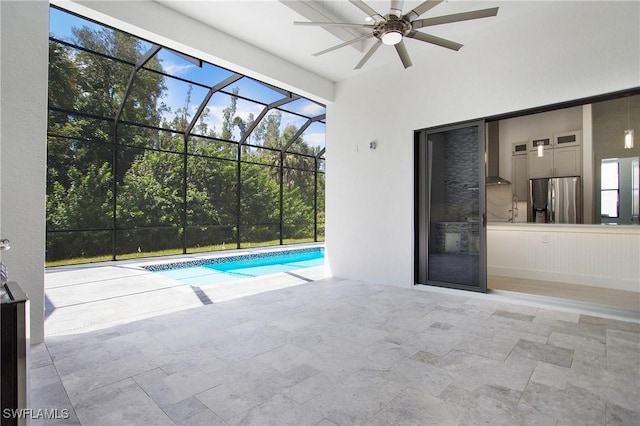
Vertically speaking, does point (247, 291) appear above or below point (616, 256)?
below

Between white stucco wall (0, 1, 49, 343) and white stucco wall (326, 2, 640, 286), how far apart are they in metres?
3.97

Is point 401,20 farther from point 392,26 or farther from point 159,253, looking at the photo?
point 159,253

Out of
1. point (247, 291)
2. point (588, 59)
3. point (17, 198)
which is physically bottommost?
point (247, 291)

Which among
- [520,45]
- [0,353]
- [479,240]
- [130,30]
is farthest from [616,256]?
[130,30]

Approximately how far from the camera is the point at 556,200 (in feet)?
20.6

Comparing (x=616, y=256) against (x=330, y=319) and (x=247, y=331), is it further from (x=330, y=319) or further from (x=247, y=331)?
(x=247, y=331)

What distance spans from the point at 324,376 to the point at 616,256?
455cm

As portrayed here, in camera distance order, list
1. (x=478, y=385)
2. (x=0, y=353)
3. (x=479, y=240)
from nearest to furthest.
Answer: (x=0, y=353), (x=478, y=385), (x=479, y=240)

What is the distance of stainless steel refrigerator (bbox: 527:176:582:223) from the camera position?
20.0ft

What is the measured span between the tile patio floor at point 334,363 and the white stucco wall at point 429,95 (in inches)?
57.1

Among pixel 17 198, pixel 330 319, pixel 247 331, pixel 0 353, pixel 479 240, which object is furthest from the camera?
pixel 479 240

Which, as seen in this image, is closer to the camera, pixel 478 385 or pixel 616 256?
pixel 478 385

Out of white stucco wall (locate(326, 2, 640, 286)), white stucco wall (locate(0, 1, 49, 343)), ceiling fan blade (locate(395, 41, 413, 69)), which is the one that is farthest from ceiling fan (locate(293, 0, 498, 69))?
white stucco wall (locate(0, 1, 49, 343))

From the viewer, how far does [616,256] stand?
435 centimetres
